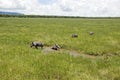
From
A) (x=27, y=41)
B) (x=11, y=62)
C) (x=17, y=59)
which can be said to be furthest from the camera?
(x=27, y=41)

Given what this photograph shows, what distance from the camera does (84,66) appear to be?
1241 centimetres

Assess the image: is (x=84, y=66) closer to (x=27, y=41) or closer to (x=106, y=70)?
(x=106, y=70)

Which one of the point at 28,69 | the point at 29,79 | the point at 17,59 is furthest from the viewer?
the point at 17,59

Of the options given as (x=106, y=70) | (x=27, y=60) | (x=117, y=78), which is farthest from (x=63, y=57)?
(x=117, y=78)

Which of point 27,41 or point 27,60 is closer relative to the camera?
point 27,60

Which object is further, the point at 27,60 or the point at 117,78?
the point at 27,60

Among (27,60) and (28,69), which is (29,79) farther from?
(27,60)

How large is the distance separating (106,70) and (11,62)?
4.93m

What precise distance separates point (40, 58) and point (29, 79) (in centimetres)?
406

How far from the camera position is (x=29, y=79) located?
954 centimetres

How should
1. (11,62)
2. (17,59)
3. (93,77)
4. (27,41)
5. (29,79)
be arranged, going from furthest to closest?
(27,41)
(17,59)
(11,62)
(93,77)
(29,79)

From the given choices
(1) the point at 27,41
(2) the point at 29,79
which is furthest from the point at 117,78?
(1) the point at 27,41

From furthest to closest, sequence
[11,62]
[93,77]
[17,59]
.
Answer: [17,59] < [11,62] < [93,77]

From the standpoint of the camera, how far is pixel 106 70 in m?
11.7
